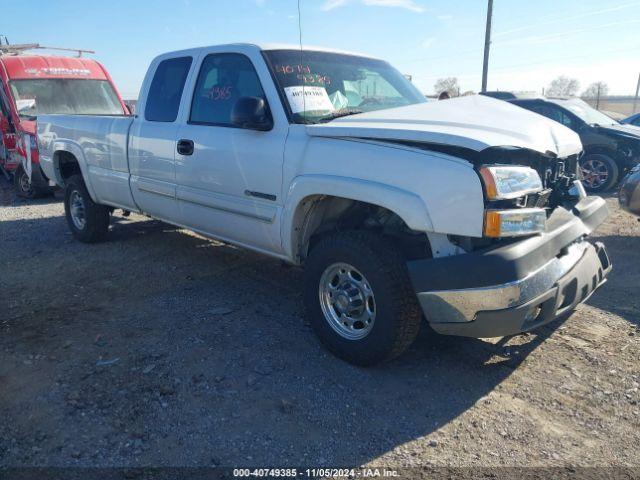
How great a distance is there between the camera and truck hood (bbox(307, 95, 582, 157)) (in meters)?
2.92

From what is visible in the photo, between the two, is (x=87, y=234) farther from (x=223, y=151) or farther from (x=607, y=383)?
(x=607, y=383)

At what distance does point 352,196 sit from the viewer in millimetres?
3178

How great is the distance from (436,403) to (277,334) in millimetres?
1342

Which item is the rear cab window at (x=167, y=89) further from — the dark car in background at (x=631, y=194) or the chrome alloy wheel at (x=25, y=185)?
the chrome alloy wheel at (x=25, y=185)

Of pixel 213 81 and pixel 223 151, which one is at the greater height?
pixel 213 81

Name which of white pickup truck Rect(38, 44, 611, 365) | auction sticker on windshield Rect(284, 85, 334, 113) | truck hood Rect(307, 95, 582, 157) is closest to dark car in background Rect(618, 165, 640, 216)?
white pickup truck Rect(38, 44, 611, 365)

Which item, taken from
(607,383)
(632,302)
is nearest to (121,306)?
(607,383)

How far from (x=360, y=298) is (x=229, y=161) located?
1.56 meters

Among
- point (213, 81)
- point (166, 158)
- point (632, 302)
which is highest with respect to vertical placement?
point (213, 81)

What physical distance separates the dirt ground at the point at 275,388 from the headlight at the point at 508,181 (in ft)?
3.99

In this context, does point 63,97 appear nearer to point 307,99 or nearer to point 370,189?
point 307,99

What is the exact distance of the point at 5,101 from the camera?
398 inches

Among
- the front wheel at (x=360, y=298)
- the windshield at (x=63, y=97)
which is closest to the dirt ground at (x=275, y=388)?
the front wheel at (x=360, y=298)

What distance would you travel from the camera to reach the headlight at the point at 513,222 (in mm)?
2746
